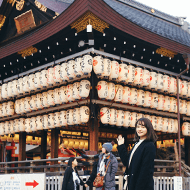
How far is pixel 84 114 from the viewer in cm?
1135

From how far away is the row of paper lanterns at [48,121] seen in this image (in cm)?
1151

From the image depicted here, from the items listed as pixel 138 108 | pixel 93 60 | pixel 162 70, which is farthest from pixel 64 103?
pixel 162 70

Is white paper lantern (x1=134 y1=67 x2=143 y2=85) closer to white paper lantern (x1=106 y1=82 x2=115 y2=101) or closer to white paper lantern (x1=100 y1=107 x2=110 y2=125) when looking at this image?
white paper lantern (x1=106 y1=82 x2=115 y2=101)

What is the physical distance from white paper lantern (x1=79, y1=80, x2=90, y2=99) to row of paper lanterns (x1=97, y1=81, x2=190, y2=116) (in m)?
0.42

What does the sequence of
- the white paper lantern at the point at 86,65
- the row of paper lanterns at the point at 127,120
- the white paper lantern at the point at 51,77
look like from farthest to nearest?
the white paper lantern at the point at 51,77, the row of paper lanterns at the point at 127,120, the white paper lantern at the point at 86,65

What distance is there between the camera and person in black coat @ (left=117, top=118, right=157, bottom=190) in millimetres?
4180

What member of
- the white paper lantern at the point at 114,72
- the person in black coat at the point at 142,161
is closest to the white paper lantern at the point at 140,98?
the white paper lantern at the point at 114,72

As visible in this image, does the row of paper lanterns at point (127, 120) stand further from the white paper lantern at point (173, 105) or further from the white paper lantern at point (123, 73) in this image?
the white paper lantern at point (123, 73)

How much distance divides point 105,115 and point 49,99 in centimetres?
275

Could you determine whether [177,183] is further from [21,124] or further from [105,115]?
[21,124]

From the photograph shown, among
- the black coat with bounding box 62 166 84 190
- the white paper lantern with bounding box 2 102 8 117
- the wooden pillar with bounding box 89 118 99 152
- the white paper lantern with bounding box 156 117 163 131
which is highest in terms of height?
the white paper lantern with bounding box 2 102 8 117

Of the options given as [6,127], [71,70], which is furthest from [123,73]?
[6,127]

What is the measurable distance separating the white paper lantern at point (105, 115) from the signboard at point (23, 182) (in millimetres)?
3014

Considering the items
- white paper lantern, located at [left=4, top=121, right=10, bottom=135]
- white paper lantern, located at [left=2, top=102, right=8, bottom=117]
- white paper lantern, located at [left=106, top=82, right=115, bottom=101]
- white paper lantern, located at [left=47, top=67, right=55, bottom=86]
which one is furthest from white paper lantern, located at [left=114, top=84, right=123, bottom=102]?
white paper lantern, located at [left=4, top=121, right=10, bottom=135]
